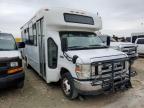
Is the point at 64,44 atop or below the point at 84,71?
atop

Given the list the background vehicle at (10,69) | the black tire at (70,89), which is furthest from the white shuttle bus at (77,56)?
the background vehicle at (10,69)

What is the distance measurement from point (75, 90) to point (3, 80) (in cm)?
229

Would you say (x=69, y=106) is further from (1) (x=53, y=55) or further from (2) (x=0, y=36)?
(2) (x=0, y=36)

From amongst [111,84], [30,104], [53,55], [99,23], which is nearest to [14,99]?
[30,104]

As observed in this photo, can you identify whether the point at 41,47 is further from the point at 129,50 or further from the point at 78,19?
the point at 129,50

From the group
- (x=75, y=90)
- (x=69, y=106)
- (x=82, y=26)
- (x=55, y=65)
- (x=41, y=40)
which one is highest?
(x=82, y=26)

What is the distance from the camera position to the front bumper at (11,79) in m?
5.36

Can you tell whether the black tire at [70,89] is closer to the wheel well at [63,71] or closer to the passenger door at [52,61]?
the wheel well at [63,71]

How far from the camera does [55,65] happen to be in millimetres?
6148

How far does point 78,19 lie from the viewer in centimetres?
639

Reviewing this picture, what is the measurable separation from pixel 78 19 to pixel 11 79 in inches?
125

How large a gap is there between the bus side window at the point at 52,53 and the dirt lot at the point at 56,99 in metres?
1.02

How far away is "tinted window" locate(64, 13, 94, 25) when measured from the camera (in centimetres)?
616

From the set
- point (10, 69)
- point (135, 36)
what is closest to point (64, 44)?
point (10, 69)
